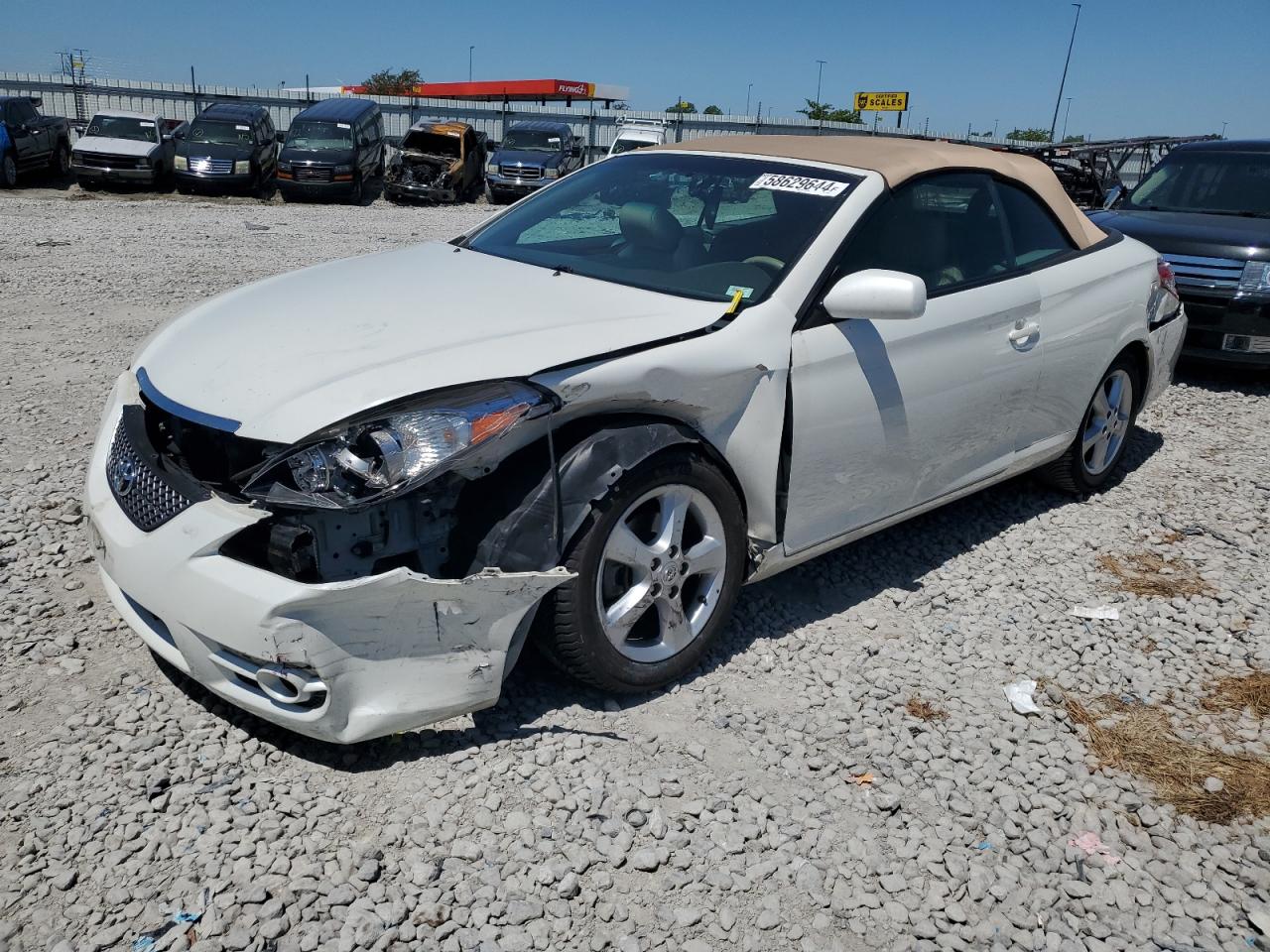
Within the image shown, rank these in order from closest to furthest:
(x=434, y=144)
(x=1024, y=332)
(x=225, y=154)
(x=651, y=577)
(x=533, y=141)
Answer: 1. (x=651, y=577)
2. (x=1024, y=332)
3. (x=225, y=154)
4. (x=434, y=144)
5. (x=533, y=141)

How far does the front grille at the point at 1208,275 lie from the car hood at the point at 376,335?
5784mm

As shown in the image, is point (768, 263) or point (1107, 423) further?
point (1107, 423)

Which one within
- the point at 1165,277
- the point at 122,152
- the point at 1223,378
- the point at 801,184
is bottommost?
the point at 1223,378

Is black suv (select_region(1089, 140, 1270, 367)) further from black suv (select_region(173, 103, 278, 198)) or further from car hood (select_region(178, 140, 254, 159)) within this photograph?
car hood (select_region(178, 140, 254, 159))

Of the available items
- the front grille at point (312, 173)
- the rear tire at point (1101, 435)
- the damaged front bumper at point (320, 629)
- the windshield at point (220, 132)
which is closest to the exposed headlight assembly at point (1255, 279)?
the rear tire at point (1101, 435)

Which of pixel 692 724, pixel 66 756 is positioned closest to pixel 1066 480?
pixel 692 724

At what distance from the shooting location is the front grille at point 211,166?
19922 millimetres

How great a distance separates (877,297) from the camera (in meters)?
3.43

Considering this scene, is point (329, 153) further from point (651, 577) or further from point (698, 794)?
point (698, 794)

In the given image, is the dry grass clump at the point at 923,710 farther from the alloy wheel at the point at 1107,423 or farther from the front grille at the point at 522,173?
the front grille at the point at 522,173

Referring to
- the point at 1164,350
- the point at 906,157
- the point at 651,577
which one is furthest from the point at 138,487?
the point at 1164,350

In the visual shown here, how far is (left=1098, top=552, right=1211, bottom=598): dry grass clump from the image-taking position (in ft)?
14.9

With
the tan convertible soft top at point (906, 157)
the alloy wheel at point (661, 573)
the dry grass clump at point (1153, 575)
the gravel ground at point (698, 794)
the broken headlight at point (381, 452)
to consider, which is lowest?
the gravel ground at point (698, 794)

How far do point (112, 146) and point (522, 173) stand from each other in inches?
302
